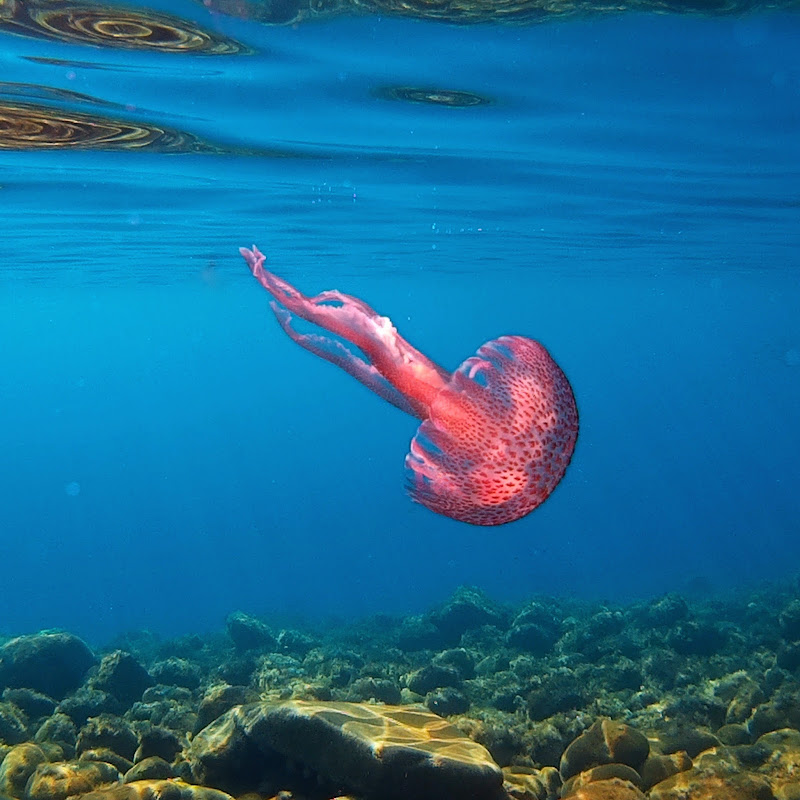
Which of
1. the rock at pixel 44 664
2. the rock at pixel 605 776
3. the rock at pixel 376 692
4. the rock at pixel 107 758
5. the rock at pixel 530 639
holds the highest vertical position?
the rock at pixel 605 776

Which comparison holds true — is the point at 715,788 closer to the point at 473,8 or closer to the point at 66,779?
the point at 66,779

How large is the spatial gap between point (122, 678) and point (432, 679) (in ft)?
13.5

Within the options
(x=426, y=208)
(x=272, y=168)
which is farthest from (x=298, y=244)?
(x=272, y=168)

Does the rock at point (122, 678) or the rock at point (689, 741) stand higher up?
the rock at point (689, 741)

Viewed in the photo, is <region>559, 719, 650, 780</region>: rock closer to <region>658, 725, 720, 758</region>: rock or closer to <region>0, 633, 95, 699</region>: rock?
<region>658, 725, 720, 758</region>: rock

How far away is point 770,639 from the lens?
12.3m

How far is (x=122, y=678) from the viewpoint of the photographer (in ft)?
31.4

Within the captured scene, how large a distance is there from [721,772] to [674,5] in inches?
307

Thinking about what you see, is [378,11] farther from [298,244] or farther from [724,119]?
[298,244]

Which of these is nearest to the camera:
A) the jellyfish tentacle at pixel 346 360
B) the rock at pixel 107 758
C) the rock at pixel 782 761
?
the jellyfish tentacle at pixel 346 360

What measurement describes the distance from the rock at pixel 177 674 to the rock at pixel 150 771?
5430 millimetres

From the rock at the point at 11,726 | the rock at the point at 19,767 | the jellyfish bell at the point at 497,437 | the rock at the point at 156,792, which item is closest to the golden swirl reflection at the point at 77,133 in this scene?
the rock at the point at 11,726

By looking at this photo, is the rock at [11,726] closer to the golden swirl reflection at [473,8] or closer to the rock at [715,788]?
the rock at [715,788]

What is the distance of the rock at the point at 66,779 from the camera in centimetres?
547
